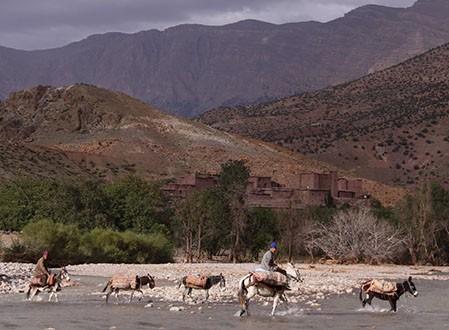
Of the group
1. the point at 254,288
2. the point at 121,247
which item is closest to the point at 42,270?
the point at 254,288

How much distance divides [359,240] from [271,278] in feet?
131

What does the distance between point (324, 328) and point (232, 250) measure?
38155 mm

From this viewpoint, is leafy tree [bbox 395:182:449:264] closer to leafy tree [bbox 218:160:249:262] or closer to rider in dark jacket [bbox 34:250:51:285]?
leafy tree [bbox 218:160:249:262]

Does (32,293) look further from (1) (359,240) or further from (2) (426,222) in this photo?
(2) (426,222)

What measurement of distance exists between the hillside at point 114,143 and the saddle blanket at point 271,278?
7568 centimetres

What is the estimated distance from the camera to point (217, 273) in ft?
134

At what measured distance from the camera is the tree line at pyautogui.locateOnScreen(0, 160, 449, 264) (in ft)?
186

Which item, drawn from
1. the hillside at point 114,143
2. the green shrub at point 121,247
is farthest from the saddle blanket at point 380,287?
the hillside at point 114,143

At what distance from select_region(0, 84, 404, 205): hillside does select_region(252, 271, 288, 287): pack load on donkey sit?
75.7 metres

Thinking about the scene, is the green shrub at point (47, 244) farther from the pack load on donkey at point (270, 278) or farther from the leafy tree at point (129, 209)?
the pack load on donkey at point (270, 278)

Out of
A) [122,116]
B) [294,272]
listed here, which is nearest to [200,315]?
[294,272]

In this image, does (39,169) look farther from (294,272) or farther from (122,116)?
(294,272)

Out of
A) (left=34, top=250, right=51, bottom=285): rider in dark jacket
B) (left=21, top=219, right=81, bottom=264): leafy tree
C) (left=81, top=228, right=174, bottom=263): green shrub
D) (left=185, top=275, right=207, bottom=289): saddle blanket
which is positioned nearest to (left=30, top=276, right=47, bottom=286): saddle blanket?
(left=34, top=250, right=51, bottom=285): rider in dark jacket

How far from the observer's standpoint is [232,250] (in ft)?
193
